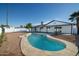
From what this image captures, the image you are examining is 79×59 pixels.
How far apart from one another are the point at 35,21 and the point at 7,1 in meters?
0.83

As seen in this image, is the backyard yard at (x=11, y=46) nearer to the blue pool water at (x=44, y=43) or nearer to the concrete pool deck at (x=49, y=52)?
the concrete pool deck at (x=49, y=52)

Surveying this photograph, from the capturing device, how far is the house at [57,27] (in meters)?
8.03

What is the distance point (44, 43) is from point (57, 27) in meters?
0.52

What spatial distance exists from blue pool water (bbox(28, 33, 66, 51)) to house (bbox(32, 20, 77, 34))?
6.4 inches

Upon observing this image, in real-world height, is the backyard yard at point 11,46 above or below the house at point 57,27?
below

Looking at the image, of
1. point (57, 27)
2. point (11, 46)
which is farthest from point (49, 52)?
point (11, 46)

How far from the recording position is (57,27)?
816cm

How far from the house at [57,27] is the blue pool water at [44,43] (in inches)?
6.4

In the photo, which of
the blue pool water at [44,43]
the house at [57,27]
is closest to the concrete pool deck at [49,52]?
the blue pool water at [44,43]

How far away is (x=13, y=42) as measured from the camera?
26.3ft

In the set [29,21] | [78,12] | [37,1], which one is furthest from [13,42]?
[78,12]

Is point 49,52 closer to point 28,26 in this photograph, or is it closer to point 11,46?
point 28,26

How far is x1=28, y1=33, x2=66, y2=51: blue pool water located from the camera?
802 cm

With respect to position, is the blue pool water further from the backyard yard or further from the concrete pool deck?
the backyard yard
